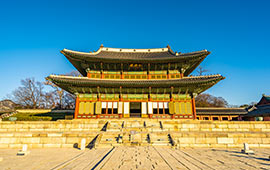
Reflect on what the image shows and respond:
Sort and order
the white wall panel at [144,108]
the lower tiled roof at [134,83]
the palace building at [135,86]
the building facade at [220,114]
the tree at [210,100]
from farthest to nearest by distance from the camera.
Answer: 1. the tree at [210,100]
2. the building facade at [220,114]
3. the white wall panel at [144,108]
4. the palace building at [135,86]
5. the lower tiled roof at [134,83]

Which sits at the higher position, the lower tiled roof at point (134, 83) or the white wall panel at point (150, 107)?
the lower tiled roof at point (134, 83)

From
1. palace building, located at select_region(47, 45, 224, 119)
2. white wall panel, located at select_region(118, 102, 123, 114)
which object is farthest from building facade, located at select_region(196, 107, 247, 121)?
white wall panel, located at select_region(118, 102, 123, 114)

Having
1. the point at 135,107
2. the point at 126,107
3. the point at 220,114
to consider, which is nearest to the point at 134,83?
the point at 126,107

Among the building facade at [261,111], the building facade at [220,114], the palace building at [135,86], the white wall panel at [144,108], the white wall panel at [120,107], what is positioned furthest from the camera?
the building facade at [220,114]

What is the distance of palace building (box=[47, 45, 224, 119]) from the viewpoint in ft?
67.5

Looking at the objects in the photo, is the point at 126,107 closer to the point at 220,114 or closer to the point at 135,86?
the point at 135,86

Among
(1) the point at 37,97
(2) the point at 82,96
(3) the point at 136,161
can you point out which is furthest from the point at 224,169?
(1) the point at 37,97

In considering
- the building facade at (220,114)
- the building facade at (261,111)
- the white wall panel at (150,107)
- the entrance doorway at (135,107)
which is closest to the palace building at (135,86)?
the white wall panel at (150,107)

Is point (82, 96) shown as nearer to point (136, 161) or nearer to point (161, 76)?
point (161, 76)

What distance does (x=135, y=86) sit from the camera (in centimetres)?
2095

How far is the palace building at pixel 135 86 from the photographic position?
67.5 feet

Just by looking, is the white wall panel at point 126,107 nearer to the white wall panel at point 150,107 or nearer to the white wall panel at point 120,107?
the white wall panel at point 120,107

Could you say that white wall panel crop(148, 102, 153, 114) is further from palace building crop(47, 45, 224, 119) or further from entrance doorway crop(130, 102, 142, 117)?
entrance doorway crop(130, 102, 142, 117)

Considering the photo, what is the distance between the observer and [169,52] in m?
28.2
